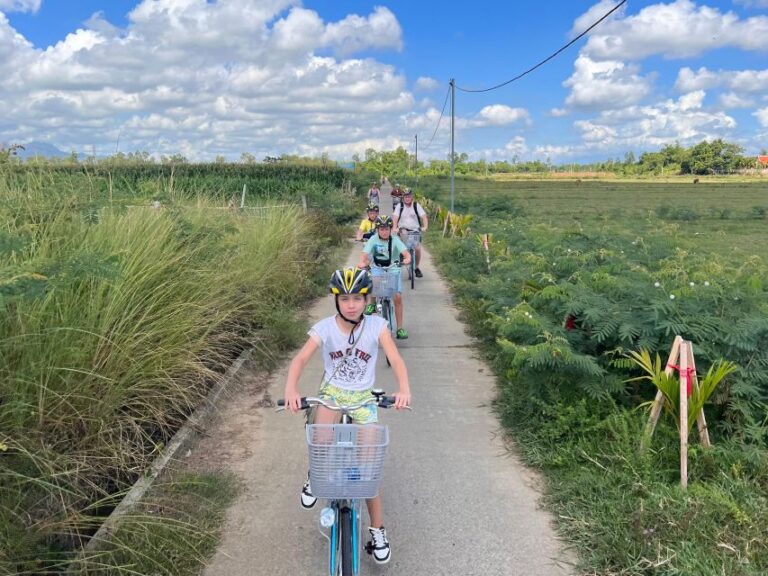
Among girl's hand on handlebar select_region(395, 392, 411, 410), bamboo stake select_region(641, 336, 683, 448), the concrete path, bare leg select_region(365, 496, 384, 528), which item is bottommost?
the concrete path

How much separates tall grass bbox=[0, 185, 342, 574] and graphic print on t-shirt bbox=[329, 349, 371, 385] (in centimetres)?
141

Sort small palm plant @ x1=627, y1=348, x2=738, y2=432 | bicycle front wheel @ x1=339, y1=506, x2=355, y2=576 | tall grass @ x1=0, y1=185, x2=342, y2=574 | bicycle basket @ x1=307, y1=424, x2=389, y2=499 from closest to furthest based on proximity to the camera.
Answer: bicycle basket @ x1=307, y1=424, x2=389, y2=499, bicycle front wheel @ x1=339, y1=506, x2=355, y2=576, tall grass @ x1=0, y1=185, x2=342, y2=574, small palm plant @ x1=627, y1=348, x2=738, y2=432

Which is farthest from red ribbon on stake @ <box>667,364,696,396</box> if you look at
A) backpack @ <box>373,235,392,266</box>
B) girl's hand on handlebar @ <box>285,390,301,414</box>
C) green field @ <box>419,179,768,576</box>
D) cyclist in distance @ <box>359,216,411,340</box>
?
backpack @ <box>373,235,392,266</box>

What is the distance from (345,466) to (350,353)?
0.94 m

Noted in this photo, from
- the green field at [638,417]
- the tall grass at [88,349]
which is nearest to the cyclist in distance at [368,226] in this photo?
the tall grass at [88,349]

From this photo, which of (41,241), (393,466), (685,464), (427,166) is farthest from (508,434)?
(427,166)

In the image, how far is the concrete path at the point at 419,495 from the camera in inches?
134

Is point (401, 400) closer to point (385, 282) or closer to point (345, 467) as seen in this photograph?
point (345, 467)

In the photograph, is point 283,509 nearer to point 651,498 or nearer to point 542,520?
point 542,520

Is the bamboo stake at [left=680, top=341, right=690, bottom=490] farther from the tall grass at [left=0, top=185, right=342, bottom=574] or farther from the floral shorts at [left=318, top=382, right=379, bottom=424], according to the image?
the tall grass at [left=0, top=185, right=342, bottom=574]

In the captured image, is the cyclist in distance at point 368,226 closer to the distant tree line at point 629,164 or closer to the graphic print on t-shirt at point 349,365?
the graphic print on t-shirt at point 349,365

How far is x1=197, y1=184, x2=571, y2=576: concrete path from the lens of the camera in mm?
3410

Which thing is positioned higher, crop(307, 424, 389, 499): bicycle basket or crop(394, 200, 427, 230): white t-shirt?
crop(394, 200, 427, 230): white t-shirt

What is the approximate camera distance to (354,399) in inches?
135
